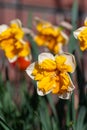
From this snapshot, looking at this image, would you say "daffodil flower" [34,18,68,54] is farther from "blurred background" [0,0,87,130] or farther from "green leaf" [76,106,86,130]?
"green leaf" [76,106,86,130]

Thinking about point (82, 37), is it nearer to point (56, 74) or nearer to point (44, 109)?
point (56, 74)

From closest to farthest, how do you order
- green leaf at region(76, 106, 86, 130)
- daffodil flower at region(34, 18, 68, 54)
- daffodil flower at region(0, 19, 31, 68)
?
1. green leaf at region(76, 106, 86, 130)
2. daffodil flower at region(0, 19, 31, 68)
3. daffodil flower at region(34, 18, 68, 54)

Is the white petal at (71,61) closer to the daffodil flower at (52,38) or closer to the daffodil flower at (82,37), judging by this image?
the daffodil flower at (82,37)

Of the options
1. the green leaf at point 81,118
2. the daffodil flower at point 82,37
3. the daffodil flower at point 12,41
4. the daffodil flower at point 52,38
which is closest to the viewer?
the daffodil flower at point 82,37

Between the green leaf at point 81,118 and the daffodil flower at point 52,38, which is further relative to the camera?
the daffodil flower at point 52,38

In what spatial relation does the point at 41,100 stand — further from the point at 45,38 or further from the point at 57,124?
the point at 45,38

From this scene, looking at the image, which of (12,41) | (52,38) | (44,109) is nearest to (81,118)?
(44,109)

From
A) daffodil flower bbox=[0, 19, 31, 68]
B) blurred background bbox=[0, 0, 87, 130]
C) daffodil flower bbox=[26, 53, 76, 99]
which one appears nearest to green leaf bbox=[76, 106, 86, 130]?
blurred background bbox=[0, 0, 87, 130]

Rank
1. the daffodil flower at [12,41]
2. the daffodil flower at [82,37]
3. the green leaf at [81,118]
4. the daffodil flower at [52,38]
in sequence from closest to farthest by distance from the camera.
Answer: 1. the daffodil flower at [82,37]
2. the green leaf at [81,118]
3. the daffodil flower at [12,41]
4. the daffodil flower at [52,38]

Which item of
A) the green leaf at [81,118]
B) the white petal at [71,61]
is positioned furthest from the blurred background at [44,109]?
the white petal at [71,61]
